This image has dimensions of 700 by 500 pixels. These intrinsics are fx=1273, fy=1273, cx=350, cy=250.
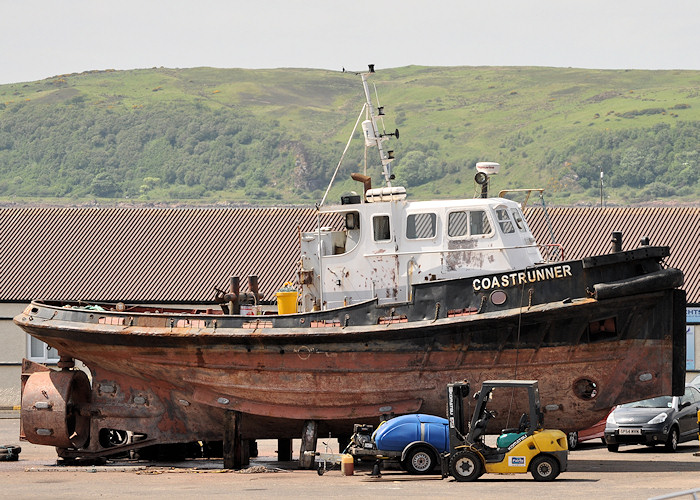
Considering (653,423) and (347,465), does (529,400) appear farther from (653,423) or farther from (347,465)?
(653,423)

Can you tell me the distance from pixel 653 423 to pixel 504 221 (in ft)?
16.8

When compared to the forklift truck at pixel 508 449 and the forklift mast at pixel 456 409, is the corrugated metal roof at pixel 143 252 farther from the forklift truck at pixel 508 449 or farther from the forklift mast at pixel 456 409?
the forklift truck at pixel 508 449

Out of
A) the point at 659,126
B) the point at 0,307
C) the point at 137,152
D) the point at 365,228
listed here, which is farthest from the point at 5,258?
the point at 137,152

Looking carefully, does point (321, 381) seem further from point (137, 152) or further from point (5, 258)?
point (137, 152)

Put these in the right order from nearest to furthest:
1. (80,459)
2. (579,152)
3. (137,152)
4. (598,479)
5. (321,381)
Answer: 1. (598,479)
2. (321,381)
3. (80,459)
4. (579,152)
5. (137,152)

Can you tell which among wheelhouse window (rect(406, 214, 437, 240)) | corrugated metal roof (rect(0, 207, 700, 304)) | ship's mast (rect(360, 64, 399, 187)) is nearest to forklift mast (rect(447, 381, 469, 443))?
wheelhouse window (rect(406, 214, 437, 240))

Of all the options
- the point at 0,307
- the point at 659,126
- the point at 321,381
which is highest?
the point at 659,126

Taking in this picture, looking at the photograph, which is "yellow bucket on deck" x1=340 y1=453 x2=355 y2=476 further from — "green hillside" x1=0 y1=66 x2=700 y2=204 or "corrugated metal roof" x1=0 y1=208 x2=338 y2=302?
"green hillside" x1=0 y1=66 x2=700 y2=204

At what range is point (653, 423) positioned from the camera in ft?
77.2

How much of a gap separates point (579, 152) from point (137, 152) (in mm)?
Result: 63745

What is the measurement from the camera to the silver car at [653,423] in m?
23.5

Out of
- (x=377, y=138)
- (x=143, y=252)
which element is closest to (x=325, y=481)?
(x=377, y=138)

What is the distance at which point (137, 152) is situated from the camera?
18088cm

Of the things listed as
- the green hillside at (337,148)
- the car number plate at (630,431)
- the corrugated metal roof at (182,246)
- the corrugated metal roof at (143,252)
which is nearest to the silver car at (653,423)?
the car number plate at (630,431)
